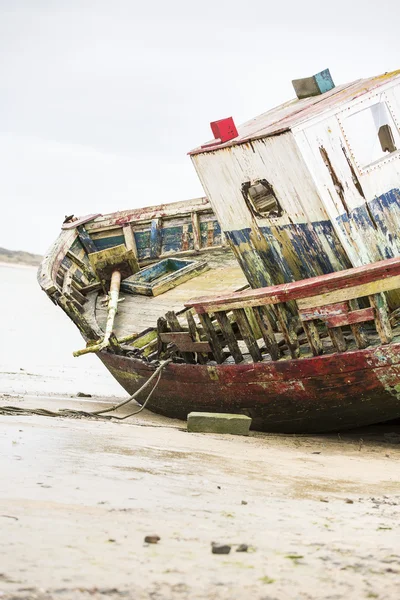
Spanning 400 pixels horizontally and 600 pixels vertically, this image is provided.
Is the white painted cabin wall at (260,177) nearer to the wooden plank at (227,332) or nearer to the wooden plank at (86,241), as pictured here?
the wooden plank at (227,332)

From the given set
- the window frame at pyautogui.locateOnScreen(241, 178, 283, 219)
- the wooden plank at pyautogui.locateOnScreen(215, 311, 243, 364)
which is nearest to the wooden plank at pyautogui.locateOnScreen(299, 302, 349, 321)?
the wooden plank at pyautogui.locateOnScreen(215, 311, 243, 364)

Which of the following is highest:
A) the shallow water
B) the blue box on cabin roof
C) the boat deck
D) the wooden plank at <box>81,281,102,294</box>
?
the wooden plank at <box>81,281,102,294</box>

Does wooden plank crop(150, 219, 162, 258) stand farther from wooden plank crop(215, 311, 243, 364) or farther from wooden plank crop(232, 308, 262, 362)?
wooden plank crop(232, 308, 262, 362)

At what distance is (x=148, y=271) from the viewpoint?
11.8 meters

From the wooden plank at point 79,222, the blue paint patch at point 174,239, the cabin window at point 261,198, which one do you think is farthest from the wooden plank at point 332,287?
the wooden plank at point 79,222

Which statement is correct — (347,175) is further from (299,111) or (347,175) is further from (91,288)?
(91,288)

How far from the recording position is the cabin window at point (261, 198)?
24.0 ft

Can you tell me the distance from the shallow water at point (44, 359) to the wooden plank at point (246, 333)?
443cm

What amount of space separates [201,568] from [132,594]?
1.19 ft

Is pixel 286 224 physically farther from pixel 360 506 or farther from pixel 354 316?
pixel 360 506

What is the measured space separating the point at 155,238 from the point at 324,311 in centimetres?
726

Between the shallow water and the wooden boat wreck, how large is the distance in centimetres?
321

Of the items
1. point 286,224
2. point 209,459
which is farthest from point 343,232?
point 209,459

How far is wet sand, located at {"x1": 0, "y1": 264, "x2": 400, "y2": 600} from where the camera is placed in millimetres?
2801
